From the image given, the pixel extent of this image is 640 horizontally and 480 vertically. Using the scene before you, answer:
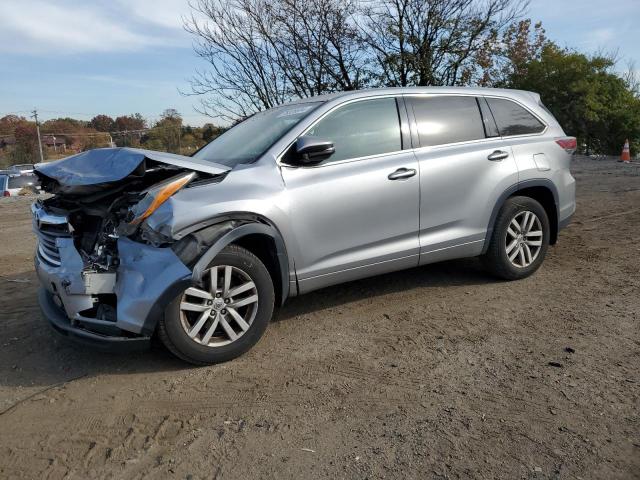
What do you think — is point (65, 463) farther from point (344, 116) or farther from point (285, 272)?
point (344, 116)

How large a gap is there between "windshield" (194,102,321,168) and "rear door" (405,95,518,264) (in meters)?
1.03

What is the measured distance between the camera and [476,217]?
4770 mm

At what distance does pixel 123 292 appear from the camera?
3324mm

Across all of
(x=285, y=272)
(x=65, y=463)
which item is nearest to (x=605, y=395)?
(x=285, y=272)

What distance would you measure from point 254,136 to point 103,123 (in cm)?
6303

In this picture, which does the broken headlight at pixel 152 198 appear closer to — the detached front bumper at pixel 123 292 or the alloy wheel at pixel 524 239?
the detached front bumper at pixel 123 292

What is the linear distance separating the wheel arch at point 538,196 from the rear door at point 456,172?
0.06 meters

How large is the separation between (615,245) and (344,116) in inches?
156

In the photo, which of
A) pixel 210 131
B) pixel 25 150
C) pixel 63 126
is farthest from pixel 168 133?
pixel 63 126

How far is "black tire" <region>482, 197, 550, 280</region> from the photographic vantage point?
16.2 ft

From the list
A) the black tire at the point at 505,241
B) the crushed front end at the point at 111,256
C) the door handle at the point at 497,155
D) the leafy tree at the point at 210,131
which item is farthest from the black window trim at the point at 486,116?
the leafy tree at the point at 210,131

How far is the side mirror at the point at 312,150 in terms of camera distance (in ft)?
12.7

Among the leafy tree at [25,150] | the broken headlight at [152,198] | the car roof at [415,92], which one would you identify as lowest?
the broken headlight at [152,198]

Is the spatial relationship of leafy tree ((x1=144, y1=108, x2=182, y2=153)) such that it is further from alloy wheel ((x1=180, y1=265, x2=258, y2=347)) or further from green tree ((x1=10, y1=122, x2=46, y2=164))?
alloy wheel ((x1=180, y1=265, x2=258, y2=347))
